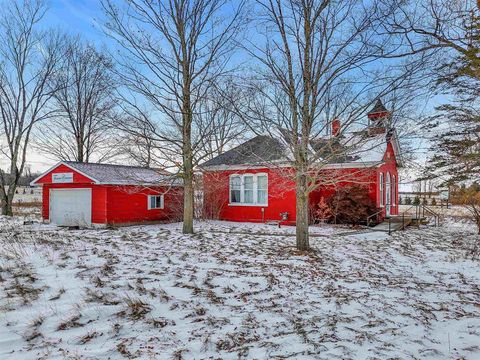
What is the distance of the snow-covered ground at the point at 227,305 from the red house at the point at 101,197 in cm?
852

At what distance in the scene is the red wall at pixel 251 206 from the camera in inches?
659

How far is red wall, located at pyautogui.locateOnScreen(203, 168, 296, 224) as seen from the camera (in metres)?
16.8

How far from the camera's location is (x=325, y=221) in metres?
16.5

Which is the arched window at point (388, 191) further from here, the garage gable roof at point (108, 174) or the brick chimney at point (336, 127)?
the brick chimney at point (336, 127)

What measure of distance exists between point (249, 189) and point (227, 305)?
43.8 feet

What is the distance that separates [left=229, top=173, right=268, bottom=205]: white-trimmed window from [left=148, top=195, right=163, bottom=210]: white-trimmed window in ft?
12.8

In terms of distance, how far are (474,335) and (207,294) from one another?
3506 millimetres

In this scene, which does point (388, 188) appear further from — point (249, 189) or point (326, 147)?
point (326, 147)

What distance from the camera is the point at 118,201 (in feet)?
55.8

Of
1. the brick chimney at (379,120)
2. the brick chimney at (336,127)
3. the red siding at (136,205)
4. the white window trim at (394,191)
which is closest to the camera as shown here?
the brick chimney at (379,120)

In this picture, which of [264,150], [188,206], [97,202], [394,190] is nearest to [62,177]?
[97,202]

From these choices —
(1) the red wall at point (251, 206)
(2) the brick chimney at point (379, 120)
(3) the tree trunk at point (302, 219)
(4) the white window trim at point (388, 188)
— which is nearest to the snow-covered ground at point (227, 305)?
(3) the tree trunk at point (302, 219)

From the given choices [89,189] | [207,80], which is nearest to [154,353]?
[207,80]

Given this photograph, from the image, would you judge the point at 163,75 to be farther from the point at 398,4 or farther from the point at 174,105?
the point at 398,4
